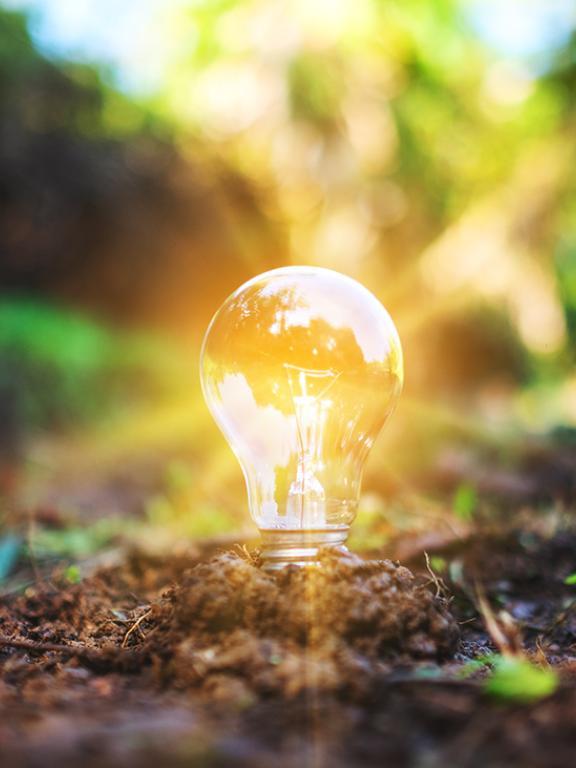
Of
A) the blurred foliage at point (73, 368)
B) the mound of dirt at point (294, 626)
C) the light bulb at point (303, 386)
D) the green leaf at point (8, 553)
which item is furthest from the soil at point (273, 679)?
the blurred foliage at point (73, 368)

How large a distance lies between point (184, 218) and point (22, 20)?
3509mm

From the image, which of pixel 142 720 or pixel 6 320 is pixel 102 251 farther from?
pixel 142 720

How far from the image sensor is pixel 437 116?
15.4m

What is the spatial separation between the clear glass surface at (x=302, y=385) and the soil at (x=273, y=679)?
0.74 feet

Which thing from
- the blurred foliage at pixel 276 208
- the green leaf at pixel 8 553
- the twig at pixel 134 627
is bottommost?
the green leaf at pixel 8 553

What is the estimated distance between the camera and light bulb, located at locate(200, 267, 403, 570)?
6.48 ft

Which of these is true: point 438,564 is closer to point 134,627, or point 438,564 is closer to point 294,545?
point 294,545

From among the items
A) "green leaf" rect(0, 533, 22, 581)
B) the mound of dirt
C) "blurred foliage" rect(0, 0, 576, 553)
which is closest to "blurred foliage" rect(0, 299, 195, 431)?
"blurred foliage" rect(0, 0, 576, 553)

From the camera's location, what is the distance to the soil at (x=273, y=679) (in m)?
1.08

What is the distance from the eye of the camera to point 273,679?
133 centimetres

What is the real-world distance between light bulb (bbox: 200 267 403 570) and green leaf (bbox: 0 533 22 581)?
156cm

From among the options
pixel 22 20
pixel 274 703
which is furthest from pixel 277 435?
pixel 22 20

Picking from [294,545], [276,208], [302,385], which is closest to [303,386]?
[302,385]

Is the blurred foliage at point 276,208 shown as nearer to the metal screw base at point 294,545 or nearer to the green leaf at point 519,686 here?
the metal screw base at point 294,545
